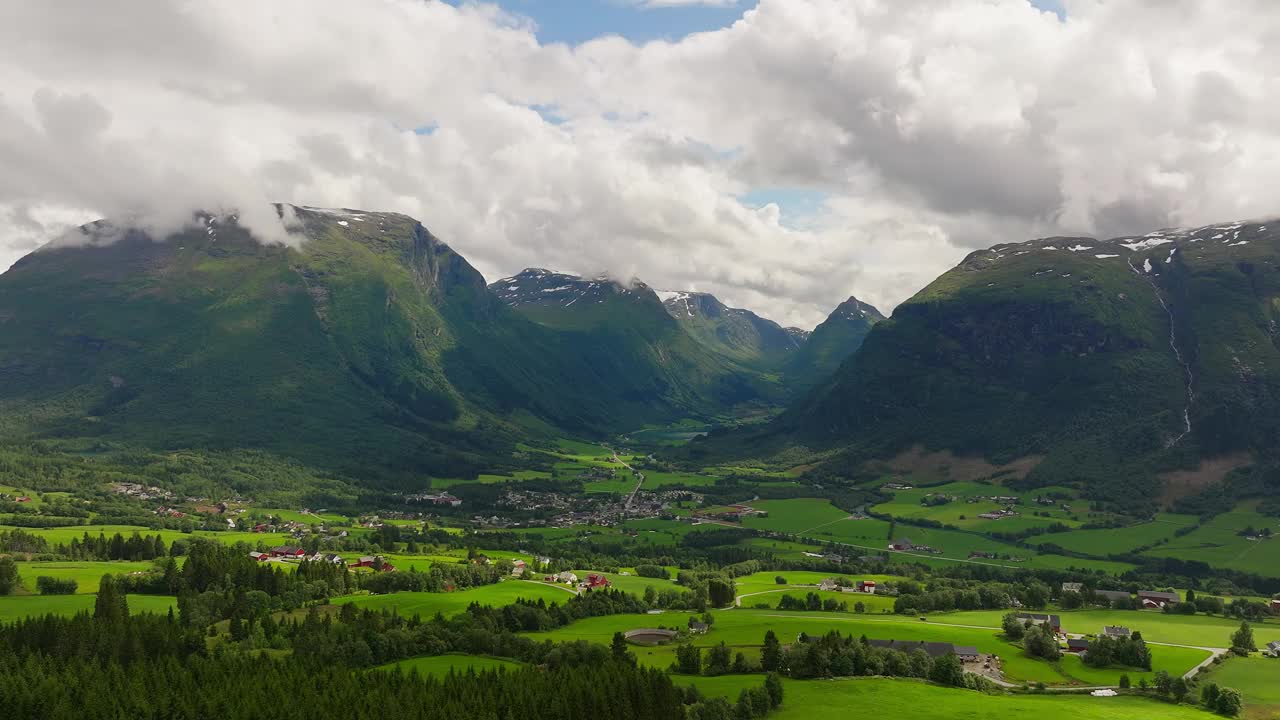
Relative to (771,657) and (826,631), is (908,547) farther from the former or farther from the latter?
(771,657)

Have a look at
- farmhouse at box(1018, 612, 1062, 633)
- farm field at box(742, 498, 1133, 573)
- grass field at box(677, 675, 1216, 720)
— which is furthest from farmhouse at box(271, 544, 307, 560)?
farmhouse at box(1018, 612, 1062, 633)

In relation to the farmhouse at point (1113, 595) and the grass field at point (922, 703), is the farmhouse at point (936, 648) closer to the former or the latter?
the grass field at point (922, 703)

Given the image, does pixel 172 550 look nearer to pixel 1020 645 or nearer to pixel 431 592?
pixel 431 592

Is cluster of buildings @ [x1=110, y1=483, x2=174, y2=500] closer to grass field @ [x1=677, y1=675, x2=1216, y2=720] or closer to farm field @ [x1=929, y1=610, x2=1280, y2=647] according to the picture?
grass field @ [x1=677, y1=675, x2=1216, y2=720]

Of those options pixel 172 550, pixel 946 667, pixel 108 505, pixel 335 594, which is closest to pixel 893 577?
pixel 946 667

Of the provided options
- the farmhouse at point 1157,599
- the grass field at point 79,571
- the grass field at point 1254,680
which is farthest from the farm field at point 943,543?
the grass field at point 79,571
